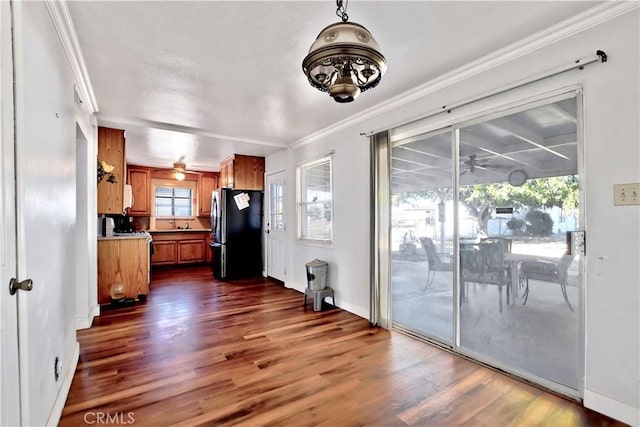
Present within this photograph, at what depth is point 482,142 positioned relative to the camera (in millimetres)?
2594

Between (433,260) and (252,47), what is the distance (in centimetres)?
248

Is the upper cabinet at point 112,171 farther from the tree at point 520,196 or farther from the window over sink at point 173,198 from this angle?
the tree at point 520,196

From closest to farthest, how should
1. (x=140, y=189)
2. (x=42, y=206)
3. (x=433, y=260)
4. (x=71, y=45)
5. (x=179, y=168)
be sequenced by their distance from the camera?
(x=42, y=206)
(x=71, y=45)
(x=433, y=260)
(x=179, y=168)
(x=140, y=189)

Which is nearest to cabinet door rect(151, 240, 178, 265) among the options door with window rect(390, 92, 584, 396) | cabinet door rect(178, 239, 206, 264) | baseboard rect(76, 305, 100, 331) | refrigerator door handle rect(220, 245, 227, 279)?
cabinet door rect(178, 239, 206, 264)

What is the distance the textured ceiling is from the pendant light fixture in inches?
21.1

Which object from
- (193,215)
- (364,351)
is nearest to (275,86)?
(364,351)

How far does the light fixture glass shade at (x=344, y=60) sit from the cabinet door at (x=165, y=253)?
6.80 m

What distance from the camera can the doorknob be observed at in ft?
4.02

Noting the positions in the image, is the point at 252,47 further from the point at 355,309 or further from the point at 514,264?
Answer: the point at 355,309

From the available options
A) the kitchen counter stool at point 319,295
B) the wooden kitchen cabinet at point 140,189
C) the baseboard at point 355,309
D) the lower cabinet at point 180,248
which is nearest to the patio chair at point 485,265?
the baseboard at point 355,309

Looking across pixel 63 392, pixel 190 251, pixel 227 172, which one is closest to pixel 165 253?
pixel 190 251

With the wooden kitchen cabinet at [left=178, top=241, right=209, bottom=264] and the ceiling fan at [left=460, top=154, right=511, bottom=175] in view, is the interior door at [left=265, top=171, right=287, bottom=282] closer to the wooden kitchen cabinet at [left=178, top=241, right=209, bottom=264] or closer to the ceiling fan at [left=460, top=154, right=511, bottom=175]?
the wooden kitchen cabinet at [left=178, top=241, right=209, bottom=264]

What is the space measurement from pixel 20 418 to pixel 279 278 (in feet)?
14.6

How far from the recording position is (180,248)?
7.41 meters
